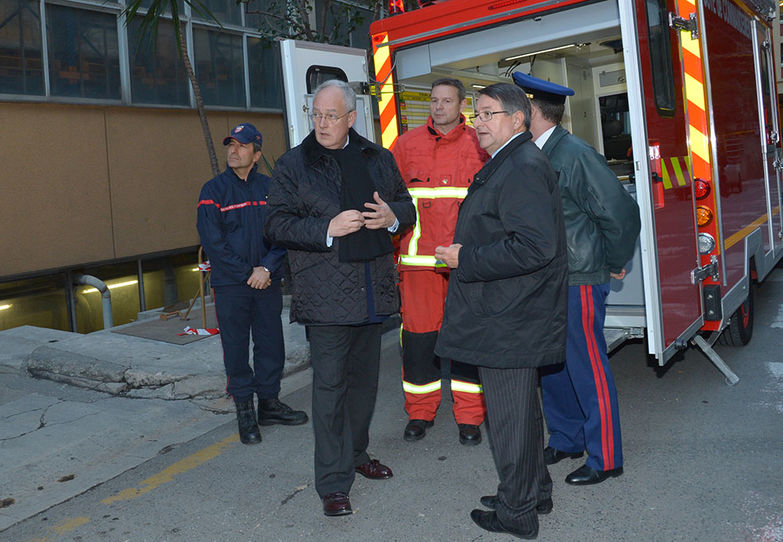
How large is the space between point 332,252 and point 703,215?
110 inches

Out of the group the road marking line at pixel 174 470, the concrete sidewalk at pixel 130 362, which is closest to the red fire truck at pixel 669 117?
the concrete sidewalk at pixel 130 362

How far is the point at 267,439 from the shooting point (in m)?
4.75

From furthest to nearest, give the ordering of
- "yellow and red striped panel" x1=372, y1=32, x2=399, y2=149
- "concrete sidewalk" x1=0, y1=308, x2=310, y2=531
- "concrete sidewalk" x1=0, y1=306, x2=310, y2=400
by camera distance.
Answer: "concrete sidewalk" x1=0, y1=306, x2=310, y2=400, "yellow and red striped panel" x1=372, y1=32, x2=399, y2=149, "concrete sidewalk" x1=0, y1=308, x2=310, y2=531

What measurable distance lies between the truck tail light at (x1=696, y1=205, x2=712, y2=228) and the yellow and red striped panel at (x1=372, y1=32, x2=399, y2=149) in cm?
209

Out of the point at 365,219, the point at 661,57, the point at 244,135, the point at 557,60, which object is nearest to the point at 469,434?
the point at 365,219

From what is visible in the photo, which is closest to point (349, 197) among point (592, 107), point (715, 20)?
point (715, 20)

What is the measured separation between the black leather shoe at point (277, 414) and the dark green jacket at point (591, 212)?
2.08 m

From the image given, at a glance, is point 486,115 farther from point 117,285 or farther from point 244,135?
point 117,285

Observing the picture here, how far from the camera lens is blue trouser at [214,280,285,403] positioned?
4.74 metres

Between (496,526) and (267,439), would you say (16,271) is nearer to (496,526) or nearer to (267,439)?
(267,439)

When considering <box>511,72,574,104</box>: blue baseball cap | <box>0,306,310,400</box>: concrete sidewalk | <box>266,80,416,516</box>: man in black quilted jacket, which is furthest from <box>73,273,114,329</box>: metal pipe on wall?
<box>511,72,574,104</box>: blue baseball cap

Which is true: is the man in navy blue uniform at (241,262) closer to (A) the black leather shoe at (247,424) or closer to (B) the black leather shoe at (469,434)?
(A) the black leather shoe at (247,424)

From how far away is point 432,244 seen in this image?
4512 millimetres

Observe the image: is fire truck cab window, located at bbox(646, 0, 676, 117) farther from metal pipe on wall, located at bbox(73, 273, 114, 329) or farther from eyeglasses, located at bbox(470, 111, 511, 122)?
metal pipe on wall, located at bbox(73, 273, 114, 329)
